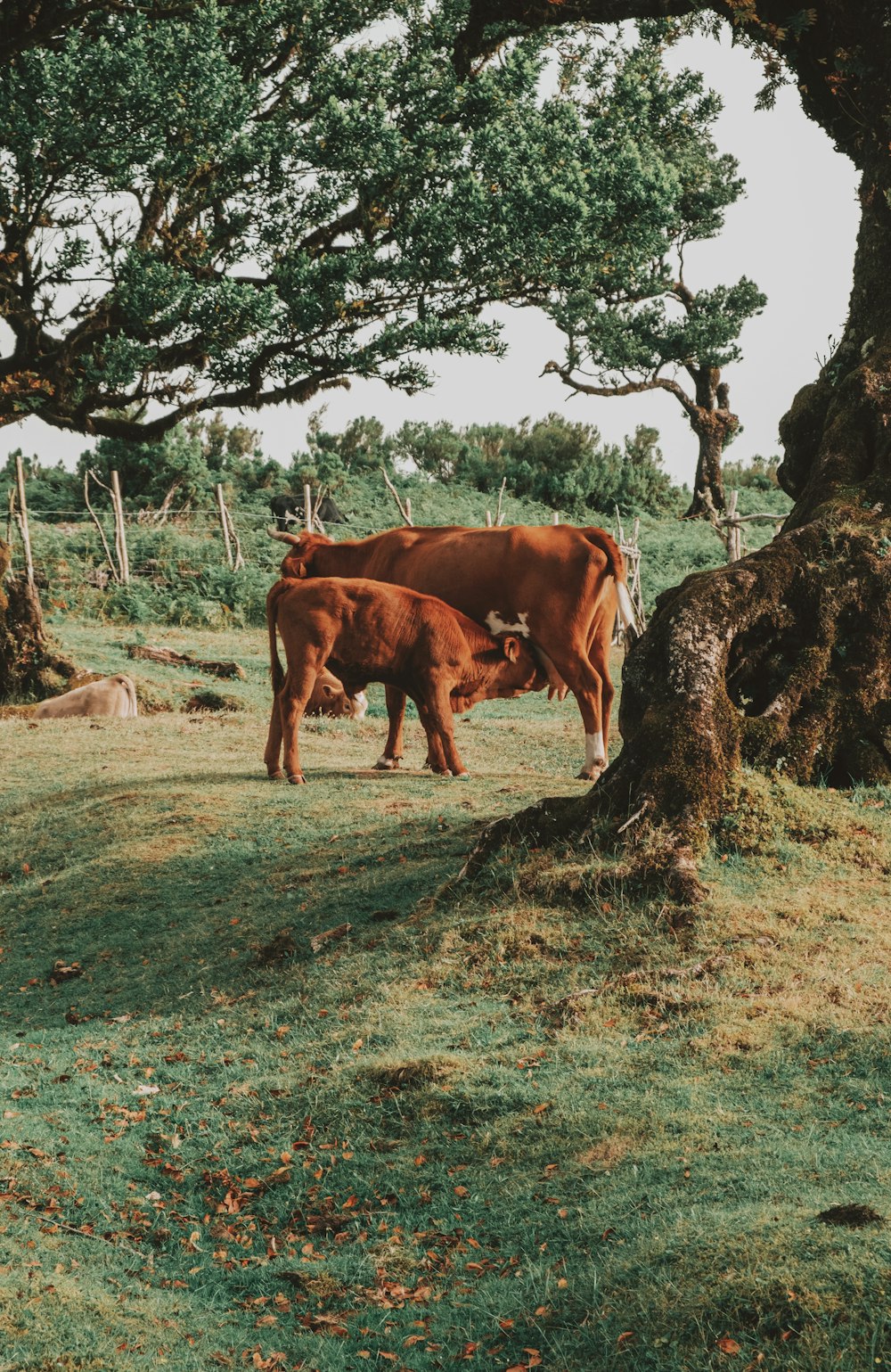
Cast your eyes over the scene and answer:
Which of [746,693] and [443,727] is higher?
[746,693]

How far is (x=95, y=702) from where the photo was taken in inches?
672

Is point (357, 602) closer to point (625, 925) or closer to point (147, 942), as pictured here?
point (147, 942)

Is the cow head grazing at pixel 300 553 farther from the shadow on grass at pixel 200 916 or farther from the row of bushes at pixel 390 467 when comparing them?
the row of bushes at pixel 390 467

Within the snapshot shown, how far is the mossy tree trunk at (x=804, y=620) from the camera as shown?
775cm

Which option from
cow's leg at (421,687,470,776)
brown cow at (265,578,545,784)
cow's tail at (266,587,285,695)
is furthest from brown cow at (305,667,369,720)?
cow's leg at (421,687,470,776)

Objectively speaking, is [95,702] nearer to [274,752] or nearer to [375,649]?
[274,752]

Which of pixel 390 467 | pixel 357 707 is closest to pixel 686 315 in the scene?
pixel 390 467

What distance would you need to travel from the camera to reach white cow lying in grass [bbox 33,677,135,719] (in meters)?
17.1

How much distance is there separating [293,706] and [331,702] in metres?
5.01

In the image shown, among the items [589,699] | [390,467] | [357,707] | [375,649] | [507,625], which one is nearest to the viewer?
[375,649]

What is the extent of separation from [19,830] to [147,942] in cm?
345

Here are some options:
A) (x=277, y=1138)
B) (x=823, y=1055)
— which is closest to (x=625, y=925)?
(x=823, y=1055)

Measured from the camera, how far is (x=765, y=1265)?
4121mm

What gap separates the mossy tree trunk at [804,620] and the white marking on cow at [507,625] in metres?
3.33
